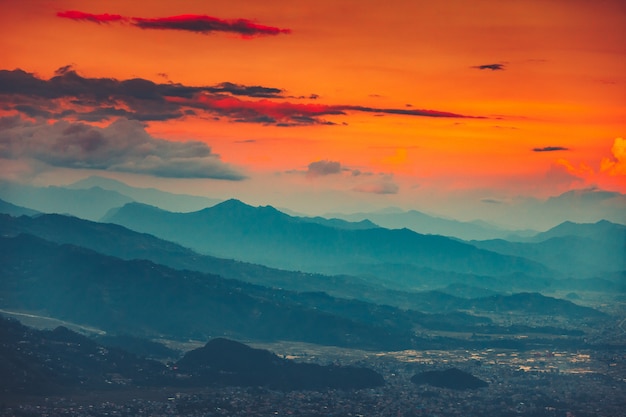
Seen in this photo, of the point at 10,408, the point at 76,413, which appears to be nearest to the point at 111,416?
the point at 76,413

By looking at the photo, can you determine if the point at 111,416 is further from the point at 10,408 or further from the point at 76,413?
the point at 10,408
